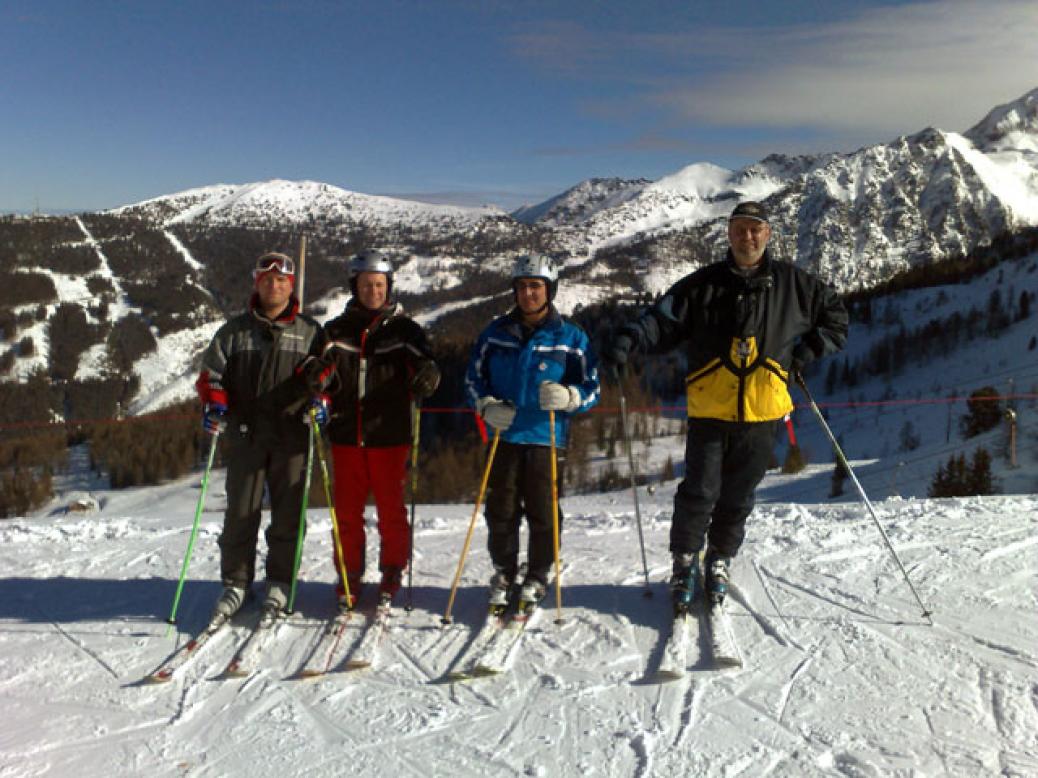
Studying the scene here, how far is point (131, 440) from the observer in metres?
79.6

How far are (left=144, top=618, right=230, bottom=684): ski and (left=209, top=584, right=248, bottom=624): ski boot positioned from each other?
0.02 meters

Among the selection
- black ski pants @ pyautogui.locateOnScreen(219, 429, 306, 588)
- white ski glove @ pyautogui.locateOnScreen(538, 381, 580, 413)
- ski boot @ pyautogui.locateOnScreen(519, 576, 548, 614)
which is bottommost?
ski boot @ pyautogui.locateOnScreen(519, 576, 548, 614)

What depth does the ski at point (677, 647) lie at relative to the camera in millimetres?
3789

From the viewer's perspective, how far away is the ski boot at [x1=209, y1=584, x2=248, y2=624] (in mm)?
4505

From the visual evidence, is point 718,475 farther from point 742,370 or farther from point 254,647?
point 254,647

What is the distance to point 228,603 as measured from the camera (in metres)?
4.57

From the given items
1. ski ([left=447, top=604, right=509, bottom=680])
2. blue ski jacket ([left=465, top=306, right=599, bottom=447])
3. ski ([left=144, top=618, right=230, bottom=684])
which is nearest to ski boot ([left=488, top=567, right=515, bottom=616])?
ski ([left=447, top=604, right=509, bottom=680])

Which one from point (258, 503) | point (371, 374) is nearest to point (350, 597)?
point (258, 503)

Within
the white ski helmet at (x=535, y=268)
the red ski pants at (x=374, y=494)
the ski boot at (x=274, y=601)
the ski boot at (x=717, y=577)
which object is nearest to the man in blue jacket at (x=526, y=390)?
the white ski helmet at (x=535, y=268)

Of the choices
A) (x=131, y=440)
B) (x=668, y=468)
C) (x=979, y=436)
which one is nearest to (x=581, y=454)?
(x=668, y=468)

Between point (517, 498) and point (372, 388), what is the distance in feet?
3.68

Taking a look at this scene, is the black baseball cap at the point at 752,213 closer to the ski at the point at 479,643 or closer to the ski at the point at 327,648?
the ski at the point at 479,643

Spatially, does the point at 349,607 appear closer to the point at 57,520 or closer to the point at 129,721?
the point at 129,721

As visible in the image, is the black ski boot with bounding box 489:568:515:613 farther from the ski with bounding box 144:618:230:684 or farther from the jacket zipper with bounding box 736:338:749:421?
the jacket zipper with bounding box 736:338:749:421
